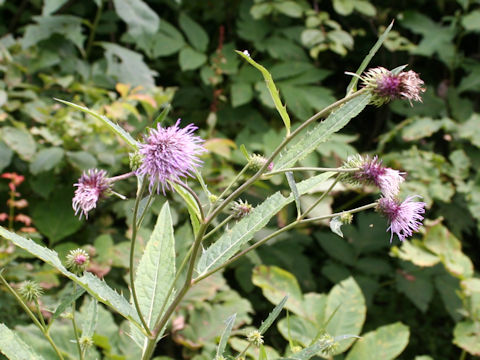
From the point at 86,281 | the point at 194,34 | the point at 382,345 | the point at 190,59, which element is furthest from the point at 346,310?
the point at 194,34

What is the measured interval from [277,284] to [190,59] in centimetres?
125

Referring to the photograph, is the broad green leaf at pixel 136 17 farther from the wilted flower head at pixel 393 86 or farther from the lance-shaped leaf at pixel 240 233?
the wilted flower head at pixel 393 86

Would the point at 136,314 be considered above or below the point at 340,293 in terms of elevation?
below

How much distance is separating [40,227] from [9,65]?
71 centimetres

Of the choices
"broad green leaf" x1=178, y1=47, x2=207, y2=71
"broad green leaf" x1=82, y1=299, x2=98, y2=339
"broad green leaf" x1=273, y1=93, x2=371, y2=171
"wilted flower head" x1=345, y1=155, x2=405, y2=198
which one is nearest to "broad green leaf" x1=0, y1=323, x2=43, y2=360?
"broad green leaf" x1=82, y1=299, x2=98, y2=339

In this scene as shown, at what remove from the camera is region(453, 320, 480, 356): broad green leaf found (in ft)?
7.06

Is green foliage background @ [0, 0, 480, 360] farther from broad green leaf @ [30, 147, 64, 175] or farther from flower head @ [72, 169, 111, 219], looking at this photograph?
flower head @ [72, 169, 111, 219]

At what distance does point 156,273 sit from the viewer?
3.60 feet

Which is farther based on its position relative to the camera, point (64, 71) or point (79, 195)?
point (64, 71)

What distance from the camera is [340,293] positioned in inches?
80.6

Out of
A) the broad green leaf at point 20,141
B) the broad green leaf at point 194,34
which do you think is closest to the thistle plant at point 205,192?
the broad green leaf at point 20,141

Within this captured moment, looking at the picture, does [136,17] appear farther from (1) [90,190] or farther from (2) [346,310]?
(1) [90,190]

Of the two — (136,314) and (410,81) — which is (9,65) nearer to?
(136,314)

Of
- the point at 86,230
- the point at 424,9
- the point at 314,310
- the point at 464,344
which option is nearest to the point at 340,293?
the point at 314,310
